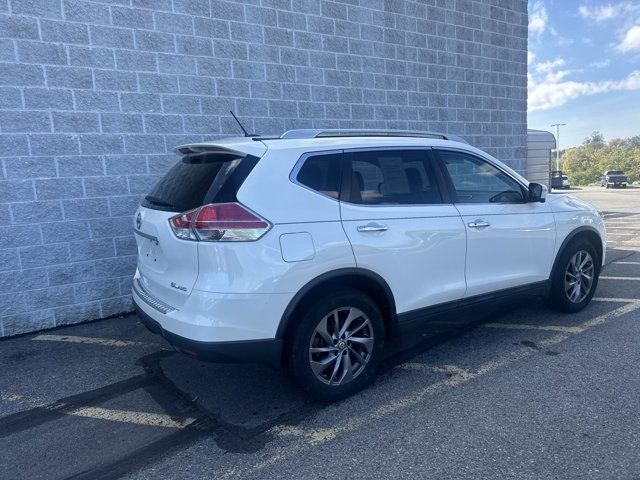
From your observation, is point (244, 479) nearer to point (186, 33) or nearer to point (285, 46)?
point (186, 33)

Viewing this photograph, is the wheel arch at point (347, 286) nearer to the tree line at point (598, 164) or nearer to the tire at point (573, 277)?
the tire at point (573, 277)

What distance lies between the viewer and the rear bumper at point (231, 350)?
2.99 metres

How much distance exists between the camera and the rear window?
3.09 meters

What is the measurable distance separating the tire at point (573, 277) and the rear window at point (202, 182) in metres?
3.44

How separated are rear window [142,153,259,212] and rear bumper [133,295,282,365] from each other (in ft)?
2.81

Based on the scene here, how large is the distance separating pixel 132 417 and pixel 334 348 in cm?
147

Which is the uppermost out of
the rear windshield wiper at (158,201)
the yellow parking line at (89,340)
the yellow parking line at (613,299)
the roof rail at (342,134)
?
the roof rail at (342,134)

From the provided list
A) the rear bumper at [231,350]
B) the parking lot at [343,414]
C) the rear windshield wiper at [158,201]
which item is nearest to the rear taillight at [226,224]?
the rear windshield wiper at [158,201]

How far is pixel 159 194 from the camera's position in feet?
11.8

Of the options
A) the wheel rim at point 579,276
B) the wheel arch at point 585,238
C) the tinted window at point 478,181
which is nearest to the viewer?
the tinted window at point 478,181

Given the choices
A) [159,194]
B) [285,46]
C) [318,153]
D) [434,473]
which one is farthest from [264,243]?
[285,46]

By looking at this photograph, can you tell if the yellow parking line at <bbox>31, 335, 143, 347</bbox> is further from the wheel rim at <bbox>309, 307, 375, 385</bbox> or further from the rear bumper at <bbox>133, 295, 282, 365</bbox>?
the wheel rim at <bbox>309, 307, 375, 385</bbox>

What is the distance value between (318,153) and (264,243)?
2.71ft

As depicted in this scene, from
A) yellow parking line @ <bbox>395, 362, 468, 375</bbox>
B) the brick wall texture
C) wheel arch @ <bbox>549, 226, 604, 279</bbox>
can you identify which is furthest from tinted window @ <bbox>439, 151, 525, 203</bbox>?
the brick wall texture
